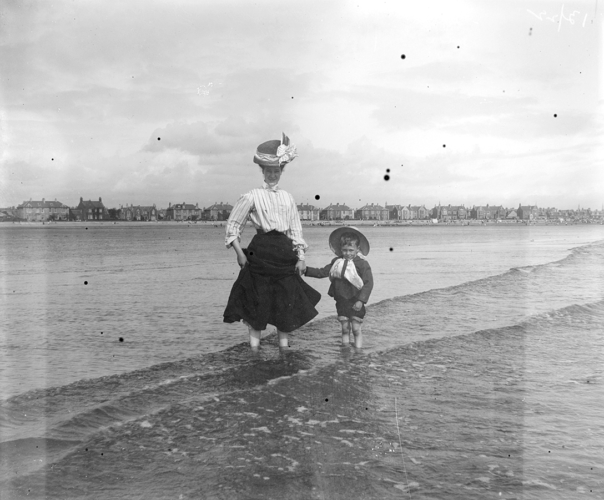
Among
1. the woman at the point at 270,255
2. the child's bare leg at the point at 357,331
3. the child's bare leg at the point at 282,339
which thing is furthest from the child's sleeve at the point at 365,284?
the child's bare leg at the point at 282,339

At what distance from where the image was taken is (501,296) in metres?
12.1

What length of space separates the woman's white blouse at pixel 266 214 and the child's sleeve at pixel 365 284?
74 centimetres

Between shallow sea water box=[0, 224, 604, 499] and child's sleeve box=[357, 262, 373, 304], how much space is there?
25.8 inches

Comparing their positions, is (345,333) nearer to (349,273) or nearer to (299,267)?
(349,273)

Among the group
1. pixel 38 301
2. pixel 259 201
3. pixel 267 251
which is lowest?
pixel 38 301

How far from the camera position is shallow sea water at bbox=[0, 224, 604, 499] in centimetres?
329

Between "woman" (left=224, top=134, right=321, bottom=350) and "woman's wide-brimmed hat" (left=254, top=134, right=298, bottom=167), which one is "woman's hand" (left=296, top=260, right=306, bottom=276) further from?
"woman's wide-brimmed hat" (left=254, top=134, right=298, bottom=167)

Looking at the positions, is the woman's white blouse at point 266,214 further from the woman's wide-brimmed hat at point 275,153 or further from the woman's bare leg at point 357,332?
the woman's bare leg at point 357,332

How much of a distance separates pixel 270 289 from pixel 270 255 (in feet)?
1.15

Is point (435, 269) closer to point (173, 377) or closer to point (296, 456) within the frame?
point (173, 377)

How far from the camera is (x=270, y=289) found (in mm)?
5930

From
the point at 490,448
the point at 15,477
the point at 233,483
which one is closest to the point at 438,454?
the point at 490,448

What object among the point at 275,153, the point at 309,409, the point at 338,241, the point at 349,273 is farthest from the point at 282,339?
the point at 275,153

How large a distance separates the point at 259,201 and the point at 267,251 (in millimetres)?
502
